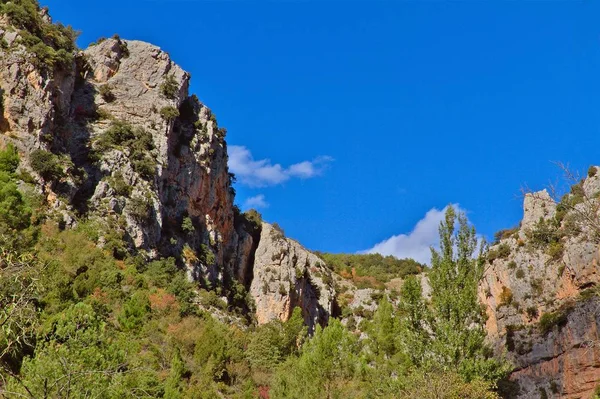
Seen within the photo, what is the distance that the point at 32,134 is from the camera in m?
34.7

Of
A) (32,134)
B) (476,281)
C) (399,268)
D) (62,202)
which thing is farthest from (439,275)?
(399,268)

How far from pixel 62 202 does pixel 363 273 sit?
168 ft

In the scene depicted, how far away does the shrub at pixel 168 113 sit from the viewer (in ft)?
162

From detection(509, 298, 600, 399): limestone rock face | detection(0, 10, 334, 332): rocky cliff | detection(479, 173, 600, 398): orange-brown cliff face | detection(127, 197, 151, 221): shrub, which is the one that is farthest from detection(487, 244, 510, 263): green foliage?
detection(127, 197, 151, 221): shrub

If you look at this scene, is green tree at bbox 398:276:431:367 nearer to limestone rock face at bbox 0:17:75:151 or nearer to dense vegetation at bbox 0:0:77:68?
limestone rock face at bbox 0:17:75:151

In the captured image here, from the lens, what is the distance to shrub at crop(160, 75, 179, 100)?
51.8 metres

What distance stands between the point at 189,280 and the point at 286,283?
48.4 ft

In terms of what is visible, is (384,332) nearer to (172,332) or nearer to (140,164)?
(172,332)

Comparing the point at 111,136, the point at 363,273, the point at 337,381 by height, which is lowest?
the point at 337,381

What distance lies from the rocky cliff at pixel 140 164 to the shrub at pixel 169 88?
0.15 metres

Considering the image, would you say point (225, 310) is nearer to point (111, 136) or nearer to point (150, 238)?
point (150, 238)

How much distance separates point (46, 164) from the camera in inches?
1314

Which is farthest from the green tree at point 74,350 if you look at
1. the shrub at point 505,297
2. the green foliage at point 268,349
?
the shrub at point 505,297

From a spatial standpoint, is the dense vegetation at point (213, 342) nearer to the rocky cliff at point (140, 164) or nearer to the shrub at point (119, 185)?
the rocky cliff at point (140, 164)
